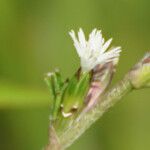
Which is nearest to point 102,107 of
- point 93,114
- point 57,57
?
point 93,114

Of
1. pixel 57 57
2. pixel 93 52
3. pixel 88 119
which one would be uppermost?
pixel 57 57

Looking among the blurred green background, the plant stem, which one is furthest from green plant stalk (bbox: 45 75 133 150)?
the blurred green background

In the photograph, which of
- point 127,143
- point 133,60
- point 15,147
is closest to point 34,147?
point 15,147

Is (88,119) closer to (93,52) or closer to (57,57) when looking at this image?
(93,52)

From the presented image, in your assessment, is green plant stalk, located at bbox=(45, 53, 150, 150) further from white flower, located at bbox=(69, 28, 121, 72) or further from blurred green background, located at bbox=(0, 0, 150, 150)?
blurred green background, located at bbox=(0, 0, 150, 150)

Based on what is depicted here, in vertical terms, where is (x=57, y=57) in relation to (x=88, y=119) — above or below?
above

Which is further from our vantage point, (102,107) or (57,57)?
(57,57)

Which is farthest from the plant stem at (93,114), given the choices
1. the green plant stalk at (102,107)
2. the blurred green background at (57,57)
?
the blurred green background at (57,57)

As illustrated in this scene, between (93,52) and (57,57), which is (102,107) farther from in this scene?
(57,57)
